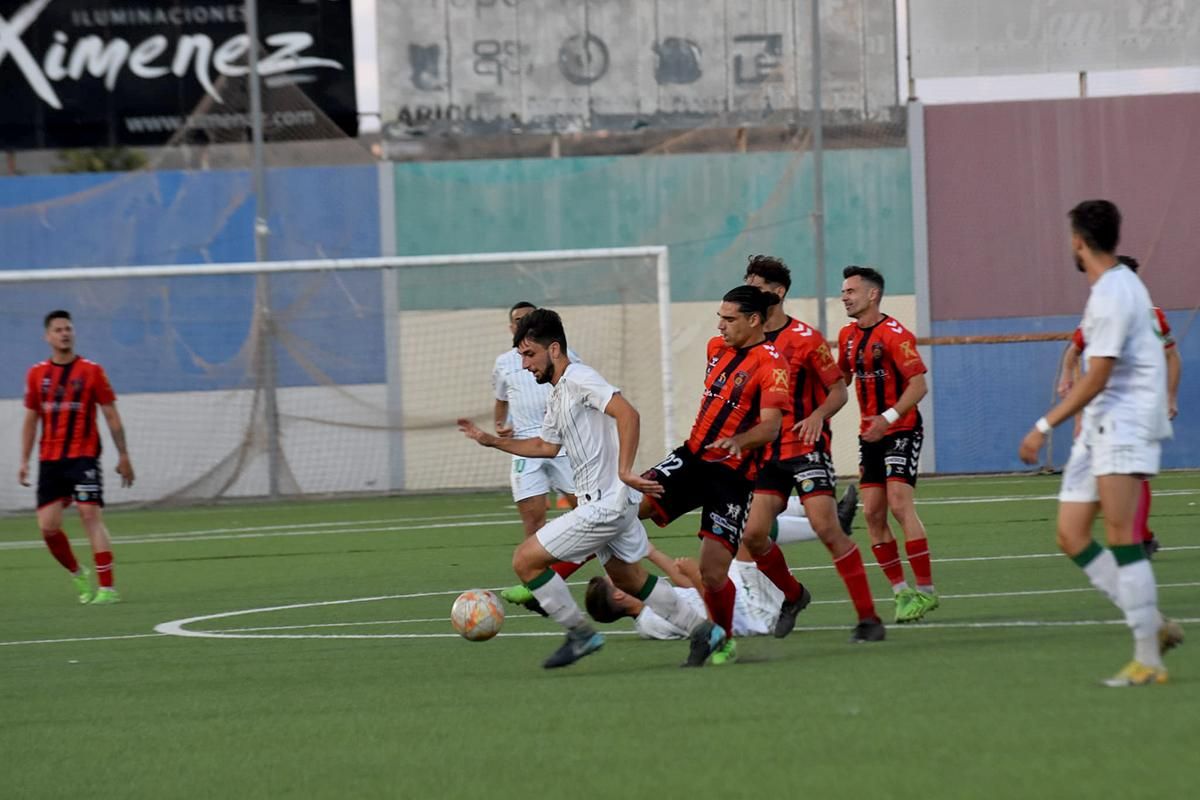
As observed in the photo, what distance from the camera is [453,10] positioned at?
1103 inches

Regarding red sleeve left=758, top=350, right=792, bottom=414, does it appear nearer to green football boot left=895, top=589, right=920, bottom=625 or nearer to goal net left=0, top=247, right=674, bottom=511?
green football boot left=895, top=589, right=920, bottom=625

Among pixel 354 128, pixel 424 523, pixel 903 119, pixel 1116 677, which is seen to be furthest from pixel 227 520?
pixel 1116 677

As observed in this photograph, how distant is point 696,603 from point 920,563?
1536 mm

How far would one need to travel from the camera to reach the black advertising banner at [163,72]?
27.3 m

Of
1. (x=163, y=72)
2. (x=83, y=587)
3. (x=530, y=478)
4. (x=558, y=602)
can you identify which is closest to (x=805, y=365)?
(x=558, y=602)

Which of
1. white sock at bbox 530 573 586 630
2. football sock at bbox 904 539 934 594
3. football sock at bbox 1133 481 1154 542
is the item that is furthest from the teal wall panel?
white sock at bbox 530 573 586 630

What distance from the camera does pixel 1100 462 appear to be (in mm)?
7371

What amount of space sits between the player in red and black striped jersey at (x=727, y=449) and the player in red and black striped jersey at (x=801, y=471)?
0.22m

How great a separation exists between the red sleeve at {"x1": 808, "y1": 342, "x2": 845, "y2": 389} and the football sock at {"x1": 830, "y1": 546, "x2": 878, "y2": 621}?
1.21 meters

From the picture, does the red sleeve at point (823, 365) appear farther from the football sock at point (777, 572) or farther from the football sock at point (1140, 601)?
the football sock at point (1140, 601)

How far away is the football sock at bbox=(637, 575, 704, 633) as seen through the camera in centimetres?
929

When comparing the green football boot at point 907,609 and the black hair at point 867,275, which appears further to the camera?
the black hair at point 867,275

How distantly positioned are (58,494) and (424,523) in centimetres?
663

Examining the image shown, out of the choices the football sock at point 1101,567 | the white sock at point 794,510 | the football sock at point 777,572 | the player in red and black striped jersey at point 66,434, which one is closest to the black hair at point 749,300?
the football sock at point 777,572
